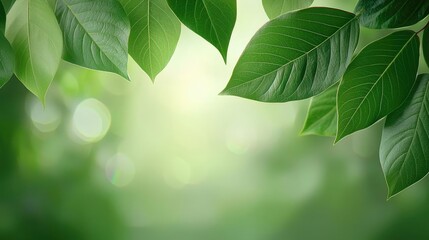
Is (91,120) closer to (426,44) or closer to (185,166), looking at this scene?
(185,166)

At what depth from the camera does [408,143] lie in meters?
0.21

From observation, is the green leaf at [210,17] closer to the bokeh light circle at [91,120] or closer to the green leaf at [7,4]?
the green leaf at [7,4]

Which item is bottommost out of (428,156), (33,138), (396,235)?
(396,235)

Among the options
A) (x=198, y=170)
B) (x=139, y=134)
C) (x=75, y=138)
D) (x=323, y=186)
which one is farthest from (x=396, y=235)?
(x=75, y=138)

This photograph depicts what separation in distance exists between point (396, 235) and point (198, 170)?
905 millimetres

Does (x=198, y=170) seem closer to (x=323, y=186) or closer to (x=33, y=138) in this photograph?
(x=323, y=186)

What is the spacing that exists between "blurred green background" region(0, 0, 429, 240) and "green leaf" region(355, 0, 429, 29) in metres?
2.46

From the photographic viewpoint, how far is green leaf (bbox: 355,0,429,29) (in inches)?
7.9

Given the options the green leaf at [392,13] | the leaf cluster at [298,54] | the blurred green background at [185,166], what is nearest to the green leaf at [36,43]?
the leaf cluster at [298,54]

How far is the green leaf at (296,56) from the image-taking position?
7.8 inches

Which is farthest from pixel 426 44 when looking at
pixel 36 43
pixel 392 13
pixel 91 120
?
pixel 91 120

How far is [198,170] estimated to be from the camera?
2.78 meters

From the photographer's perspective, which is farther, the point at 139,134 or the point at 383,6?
the point at 139,134

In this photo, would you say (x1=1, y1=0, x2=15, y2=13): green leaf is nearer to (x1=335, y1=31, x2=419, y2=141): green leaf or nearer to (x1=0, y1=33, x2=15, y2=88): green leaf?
(x1=0, y1=33, x2=15, y2=88): green leaf
